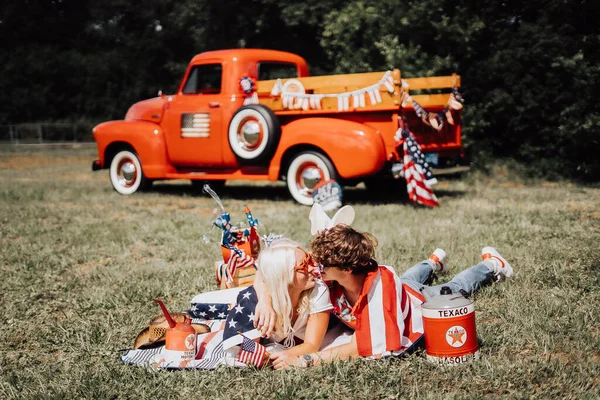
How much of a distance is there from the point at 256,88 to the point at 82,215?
2728 millimetres

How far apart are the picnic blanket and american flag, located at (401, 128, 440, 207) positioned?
4.10 meters

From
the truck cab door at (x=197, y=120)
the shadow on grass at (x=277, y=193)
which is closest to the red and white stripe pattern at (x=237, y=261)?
the shadow on grass at (x=277, y=193)

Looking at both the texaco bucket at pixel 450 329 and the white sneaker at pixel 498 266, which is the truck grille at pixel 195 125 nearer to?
the white sneaker at pixel 498 266

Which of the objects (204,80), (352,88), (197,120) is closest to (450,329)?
(352,88)

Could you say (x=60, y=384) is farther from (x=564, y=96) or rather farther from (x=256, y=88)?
(x=564, y=96)

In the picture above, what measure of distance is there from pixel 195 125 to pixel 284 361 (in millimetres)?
6314

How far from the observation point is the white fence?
27203 mm

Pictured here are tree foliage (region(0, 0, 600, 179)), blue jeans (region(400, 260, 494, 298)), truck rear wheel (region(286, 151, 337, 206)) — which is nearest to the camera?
blue jeans (region(400, 260, 494, 298))

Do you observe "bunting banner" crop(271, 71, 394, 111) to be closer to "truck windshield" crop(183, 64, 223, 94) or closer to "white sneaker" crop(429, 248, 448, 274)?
"truck windshield" crop(183, 64, 223, 94)

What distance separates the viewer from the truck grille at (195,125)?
8.66 m

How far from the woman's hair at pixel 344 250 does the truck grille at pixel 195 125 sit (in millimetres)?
6043

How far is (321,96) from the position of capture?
25.4ft

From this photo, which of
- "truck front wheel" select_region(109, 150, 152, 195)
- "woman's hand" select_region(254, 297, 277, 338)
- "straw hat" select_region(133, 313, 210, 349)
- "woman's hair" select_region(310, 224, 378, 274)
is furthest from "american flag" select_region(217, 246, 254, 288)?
"truck front wheel" select_region(109, 150, 152, 195)

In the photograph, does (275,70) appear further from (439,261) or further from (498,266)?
(498,266)
